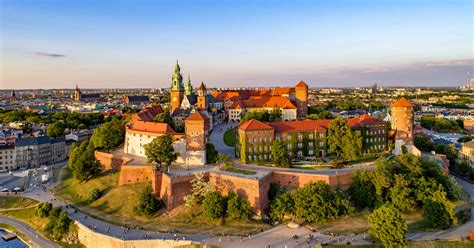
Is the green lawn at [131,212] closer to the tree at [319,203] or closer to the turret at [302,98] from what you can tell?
the tree at [319,203]

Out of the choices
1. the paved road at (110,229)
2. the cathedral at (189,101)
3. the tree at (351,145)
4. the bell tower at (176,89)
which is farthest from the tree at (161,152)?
the bell tower at (176,89)

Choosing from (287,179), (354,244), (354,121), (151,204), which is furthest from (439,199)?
(151,204)

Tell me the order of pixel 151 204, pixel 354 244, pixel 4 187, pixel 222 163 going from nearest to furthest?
pixel 354 244
pixel 151 204
pixel 222 163
pixel 4 187

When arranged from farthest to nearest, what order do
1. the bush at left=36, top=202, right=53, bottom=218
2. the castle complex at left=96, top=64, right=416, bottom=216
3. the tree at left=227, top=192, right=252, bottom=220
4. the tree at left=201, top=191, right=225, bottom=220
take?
the bush at left=36, top=202, right=53, bottom=218 → the castle complex at left=96, top=64, right=416, bottom=216 → the tree at left=201, top=191, right=225, bottom=220 → the tree at left=227, top=192, right=252, bottom=220

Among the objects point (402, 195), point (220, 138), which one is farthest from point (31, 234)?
point (402, 195)

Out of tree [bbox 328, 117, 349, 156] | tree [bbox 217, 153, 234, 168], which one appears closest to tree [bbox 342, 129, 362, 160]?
tree [bbox 328, 117, 349, 156]

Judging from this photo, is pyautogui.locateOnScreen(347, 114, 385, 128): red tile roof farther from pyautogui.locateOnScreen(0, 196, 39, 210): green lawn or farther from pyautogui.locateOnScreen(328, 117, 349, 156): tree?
pyautogui.locateOnScreen(0, 196, 39, 210): green lawn

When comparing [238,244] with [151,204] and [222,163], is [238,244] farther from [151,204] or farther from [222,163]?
[222,163]

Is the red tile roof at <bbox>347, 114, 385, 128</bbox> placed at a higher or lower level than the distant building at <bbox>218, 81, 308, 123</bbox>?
lower
